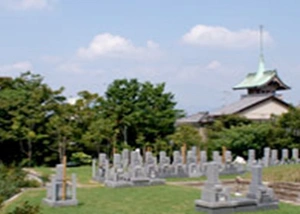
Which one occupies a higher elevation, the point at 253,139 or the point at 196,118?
the point at 196,118

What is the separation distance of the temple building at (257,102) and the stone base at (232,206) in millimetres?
22376

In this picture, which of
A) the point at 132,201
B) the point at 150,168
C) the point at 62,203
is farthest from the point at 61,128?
the point at 62,203

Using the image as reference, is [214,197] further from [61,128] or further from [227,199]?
[61,128]

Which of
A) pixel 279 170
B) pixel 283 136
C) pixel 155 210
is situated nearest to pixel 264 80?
pixel 283 136

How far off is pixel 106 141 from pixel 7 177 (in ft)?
37.2

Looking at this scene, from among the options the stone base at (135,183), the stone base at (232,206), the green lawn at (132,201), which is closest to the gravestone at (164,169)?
the stone base at (135,183)

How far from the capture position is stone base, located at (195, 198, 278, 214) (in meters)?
13.9

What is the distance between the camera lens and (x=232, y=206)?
14.2 metres

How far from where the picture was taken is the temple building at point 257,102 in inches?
1576

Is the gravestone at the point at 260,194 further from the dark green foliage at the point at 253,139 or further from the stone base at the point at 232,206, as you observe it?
the dark green foliage at the point at 253,139

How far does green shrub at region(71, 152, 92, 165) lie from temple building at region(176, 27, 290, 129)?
8.34 m

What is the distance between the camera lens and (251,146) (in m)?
33.4

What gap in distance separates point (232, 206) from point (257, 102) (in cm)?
2670

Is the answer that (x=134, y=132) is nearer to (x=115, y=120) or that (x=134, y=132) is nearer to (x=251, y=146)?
(x=115, y=120)
